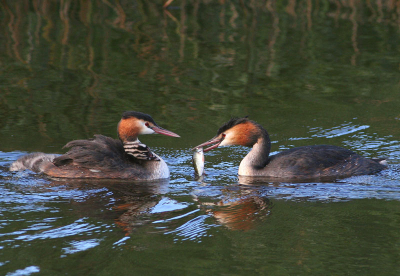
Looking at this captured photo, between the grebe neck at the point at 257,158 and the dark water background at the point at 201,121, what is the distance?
0.30m

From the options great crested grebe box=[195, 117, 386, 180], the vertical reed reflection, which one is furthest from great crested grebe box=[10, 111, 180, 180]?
the vertical reed reflection

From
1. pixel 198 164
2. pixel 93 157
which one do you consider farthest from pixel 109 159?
pixel 198 164

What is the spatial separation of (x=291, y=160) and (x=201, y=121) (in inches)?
110

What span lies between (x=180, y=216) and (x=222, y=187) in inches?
52.5

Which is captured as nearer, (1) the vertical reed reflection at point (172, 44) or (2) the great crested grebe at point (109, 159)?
(2) the great crested grebe at point (109, 159)

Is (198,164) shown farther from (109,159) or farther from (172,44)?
(172,44)

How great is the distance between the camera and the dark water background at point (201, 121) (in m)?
5.84

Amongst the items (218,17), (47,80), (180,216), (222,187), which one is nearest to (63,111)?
(47,80)

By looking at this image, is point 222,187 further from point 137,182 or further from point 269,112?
point 269,112

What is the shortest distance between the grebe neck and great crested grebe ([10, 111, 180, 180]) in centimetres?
105

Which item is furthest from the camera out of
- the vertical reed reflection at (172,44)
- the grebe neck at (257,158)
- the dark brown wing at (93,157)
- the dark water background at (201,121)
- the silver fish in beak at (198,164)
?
the vertical reed reflection at (172,44)

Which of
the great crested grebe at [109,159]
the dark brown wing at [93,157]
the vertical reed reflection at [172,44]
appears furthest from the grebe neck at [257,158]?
the vertical reed reflection at [172,44]

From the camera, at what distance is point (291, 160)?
8500mm

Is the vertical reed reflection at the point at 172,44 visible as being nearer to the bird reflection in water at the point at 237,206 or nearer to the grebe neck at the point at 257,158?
the grebe neck at the point at 257,158
